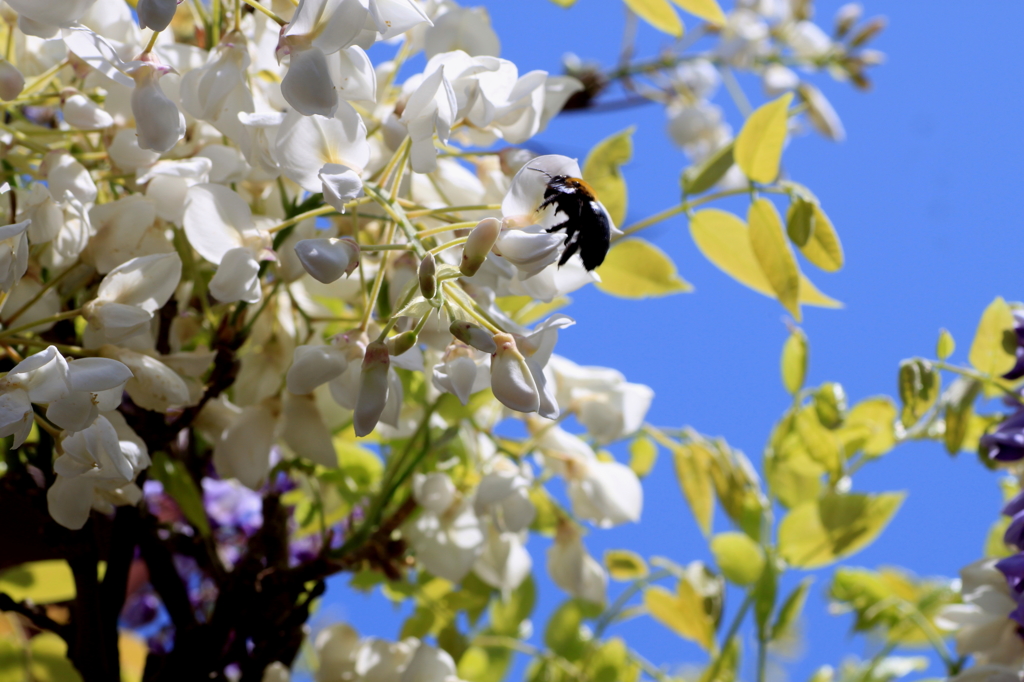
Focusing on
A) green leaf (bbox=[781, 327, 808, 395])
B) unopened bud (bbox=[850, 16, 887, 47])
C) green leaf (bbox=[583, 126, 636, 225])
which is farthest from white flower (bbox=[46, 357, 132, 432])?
unopened bud (bbox=[850, 16, 887, 47])

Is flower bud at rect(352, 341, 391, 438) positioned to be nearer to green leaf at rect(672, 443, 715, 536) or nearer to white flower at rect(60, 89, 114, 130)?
white flower at rect(60, 89, 114, 130)

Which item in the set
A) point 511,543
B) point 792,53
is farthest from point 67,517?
point 792,53

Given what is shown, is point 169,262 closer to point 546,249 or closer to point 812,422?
point 546,249

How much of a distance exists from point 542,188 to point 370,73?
2.5 inches

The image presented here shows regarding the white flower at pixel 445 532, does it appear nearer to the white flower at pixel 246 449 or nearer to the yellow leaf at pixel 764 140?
the white flower at pixel 246 449

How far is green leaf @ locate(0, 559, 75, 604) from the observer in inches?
18.0

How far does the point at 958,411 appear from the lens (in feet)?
1.29

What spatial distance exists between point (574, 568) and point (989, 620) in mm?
173

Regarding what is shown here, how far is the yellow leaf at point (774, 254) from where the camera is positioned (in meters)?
0.34

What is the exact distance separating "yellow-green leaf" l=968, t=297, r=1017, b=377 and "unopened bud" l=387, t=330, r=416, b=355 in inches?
11.2

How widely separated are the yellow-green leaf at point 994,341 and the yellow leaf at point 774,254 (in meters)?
0.11

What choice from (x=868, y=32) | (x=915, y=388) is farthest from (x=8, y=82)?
(x=868, y=32)

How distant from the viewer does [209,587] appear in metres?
0.61

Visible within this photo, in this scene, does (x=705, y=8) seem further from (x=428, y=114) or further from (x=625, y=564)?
(x=625, y=564)
